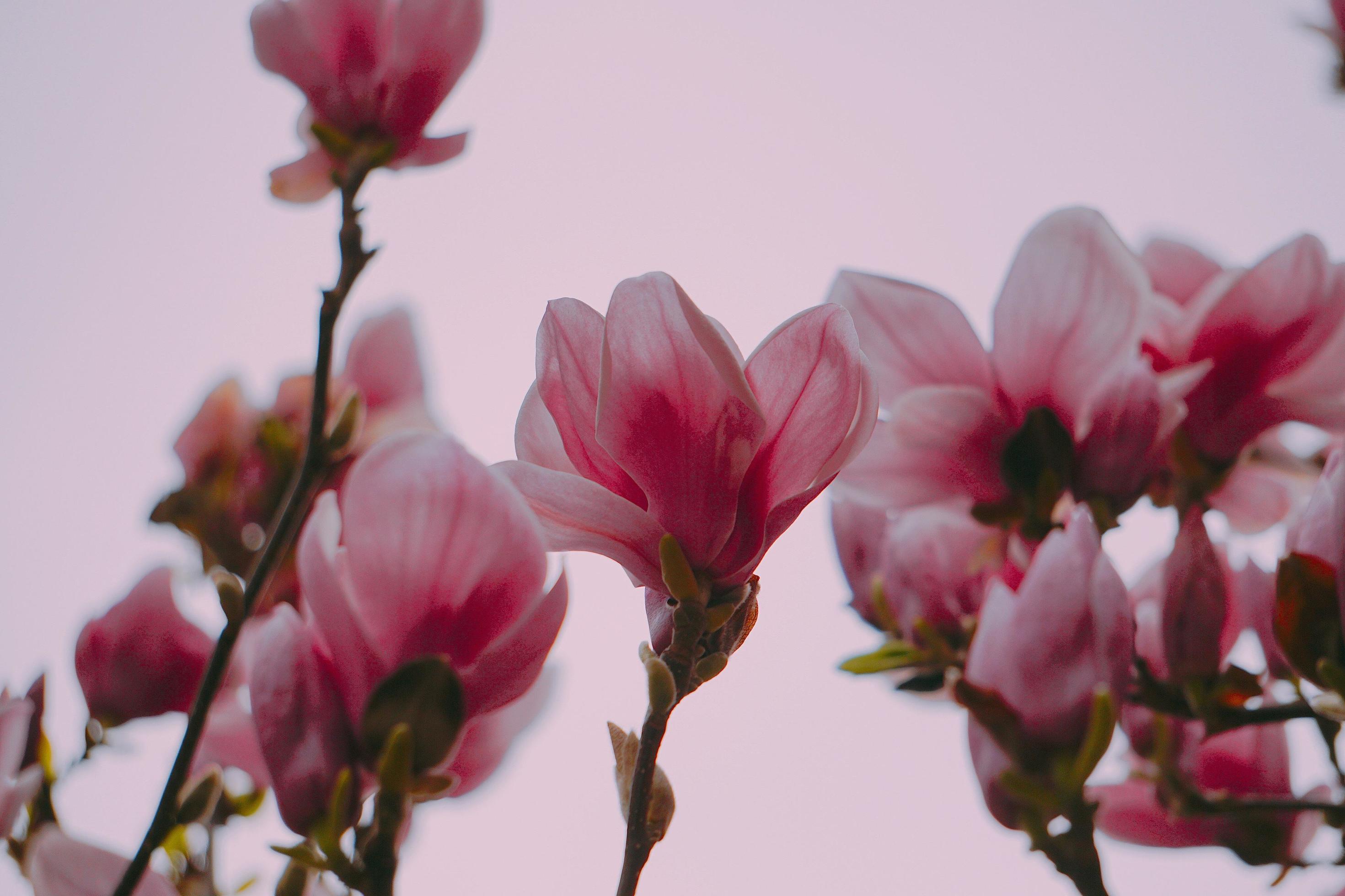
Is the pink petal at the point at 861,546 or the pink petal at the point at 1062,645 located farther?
the pink petal at the point at 861,546

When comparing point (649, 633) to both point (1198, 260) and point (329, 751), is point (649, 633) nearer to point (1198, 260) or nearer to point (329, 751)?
point (329, 751)

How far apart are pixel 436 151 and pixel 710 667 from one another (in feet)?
1.26

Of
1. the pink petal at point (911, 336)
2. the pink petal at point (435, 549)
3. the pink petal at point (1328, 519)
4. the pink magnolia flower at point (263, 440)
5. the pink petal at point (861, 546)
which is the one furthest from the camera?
the pink magnolia flower at point (263, 440)

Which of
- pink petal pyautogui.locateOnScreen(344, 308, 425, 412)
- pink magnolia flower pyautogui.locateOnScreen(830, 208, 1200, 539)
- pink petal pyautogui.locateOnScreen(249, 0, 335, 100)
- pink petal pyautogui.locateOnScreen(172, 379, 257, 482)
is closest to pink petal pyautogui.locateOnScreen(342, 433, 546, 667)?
pink magnolia flower pyautogui.locateOnScreen(830, 208, 1200, 539)

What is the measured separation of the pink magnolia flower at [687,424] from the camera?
306 mm

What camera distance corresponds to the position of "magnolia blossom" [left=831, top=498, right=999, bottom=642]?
0.53 metres

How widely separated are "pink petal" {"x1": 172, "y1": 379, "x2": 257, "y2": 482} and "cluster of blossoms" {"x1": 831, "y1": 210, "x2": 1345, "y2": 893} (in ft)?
1.81

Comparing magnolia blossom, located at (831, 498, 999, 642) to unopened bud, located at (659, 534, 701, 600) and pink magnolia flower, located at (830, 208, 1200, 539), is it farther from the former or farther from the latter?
unopened bud, located at (659, 534, 701, 600)

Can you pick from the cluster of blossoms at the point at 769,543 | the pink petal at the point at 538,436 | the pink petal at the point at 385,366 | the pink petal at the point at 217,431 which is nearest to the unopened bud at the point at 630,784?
the cluster of blossoms at the point at 769,543

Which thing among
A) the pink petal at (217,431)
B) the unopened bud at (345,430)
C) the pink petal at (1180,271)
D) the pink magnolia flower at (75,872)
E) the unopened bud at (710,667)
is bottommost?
the pink magnolia flower at (75,872)

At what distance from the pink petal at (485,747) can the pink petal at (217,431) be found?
21.7 inches

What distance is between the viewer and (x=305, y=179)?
57 cm

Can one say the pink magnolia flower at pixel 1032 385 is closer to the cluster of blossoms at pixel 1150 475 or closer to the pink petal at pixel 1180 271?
the cluster of blossoms at pixel 1150 475

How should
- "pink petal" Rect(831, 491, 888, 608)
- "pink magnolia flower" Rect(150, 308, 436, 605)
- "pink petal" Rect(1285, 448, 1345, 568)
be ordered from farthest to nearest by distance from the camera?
1. "pink magnolia flower" Rect(150, 308, 436, 605)
2. "pink petal" Rect(831, 491, 888, 608)
3. "pink petal" Rect(1285, 448, 1345, 568)
